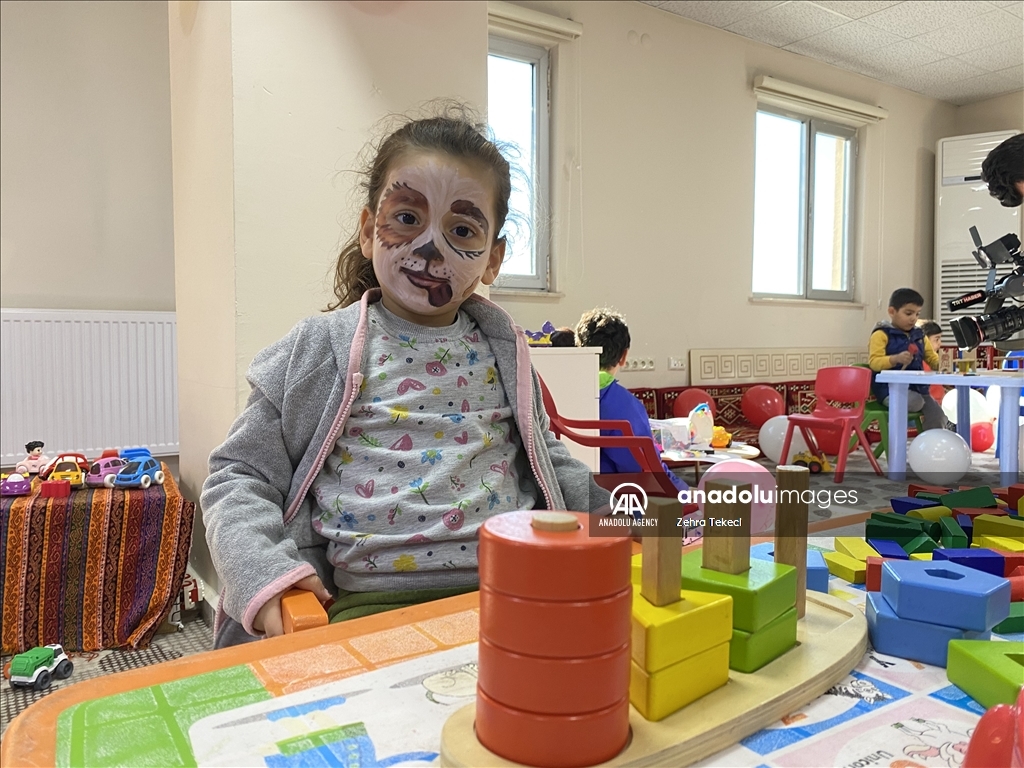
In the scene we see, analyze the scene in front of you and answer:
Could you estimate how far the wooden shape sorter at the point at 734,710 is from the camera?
0.76 feet

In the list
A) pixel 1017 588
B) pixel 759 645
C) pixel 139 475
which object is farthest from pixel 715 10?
pixel 759 645

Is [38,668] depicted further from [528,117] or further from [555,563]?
[528,117]

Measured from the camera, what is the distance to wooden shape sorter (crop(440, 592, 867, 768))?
0.76 feet

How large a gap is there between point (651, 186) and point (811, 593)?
2414mm

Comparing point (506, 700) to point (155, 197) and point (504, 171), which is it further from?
point (155, 197)

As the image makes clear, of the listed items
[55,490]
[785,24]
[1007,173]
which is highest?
[785,24]

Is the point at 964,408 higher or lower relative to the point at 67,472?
higher

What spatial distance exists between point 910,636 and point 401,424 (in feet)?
1.23

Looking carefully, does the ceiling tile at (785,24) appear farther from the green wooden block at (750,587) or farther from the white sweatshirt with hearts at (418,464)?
the green wooden block at (750,587)

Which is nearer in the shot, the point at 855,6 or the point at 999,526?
the point at 999,526

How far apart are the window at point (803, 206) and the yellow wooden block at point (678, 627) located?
1409 mm

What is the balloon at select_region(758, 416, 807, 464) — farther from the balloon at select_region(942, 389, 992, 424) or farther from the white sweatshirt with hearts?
the white sweatshirt with hearts

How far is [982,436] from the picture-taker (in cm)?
70

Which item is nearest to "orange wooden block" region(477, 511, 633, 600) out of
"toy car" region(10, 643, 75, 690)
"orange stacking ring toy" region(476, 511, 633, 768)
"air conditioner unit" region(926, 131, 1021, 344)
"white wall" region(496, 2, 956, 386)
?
"orange stacking ring toy" region(476, 511, 633, 768)
